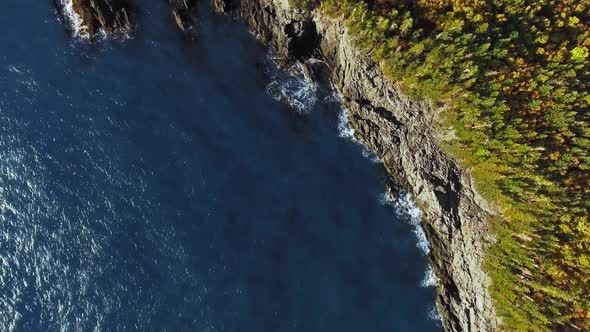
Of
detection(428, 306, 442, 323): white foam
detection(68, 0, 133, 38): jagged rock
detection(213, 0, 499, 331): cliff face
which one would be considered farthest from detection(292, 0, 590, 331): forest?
detection(68, 0, 133, 38): jagged rock

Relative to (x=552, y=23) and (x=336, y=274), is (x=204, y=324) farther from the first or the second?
(x=552, y=23)

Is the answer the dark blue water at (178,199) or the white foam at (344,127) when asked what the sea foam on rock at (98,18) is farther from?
the white foam at (344,127)

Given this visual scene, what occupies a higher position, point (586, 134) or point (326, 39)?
point (326, 39)

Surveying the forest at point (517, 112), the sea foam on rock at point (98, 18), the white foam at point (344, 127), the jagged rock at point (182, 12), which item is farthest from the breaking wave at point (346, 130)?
the sea foam on rock at point (98, 18)

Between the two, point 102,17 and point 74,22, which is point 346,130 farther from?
point 74,22

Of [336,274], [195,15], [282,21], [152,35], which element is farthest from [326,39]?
[336,274]

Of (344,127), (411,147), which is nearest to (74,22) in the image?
(344,127)
